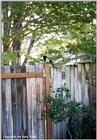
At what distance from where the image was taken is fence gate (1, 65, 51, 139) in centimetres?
281

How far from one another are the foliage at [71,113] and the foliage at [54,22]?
0.48 meters

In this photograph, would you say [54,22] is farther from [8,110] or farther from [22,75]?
[8,110]

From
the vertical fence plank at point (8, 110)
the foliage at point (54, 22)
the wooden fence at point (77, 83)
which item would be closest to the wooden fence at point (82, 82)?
the wooden fence at point (77, 83)

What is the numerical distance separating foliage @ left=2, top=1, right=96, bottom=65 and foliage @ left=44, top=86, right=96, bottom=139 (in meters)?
0.48

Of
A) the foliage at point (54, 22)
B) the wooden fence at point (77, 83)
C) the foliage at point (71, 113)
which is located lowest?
the foliage at point (71, 113)

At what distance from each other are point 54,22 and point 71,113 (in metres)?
0.91

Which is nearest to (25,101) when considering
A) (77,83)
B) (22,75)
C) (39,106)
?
(39,106)

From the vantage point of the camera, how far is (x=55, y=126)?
299 cm

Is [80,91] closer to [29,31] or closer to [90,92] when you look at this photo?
[90,92]

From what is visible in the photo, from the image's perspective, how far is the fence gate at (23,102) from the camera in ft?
9.23

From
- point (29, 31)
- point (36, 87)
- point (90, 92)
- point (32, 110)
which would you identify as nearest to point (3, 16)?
point (29, 31)

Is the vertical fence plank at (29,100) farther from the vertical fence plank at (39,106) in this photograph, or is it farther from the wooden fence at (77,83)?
the wooden fence at (77,83)

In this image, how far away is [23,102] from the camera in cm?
281

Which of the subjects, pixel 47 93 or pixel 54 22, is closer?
pixel 47 93
